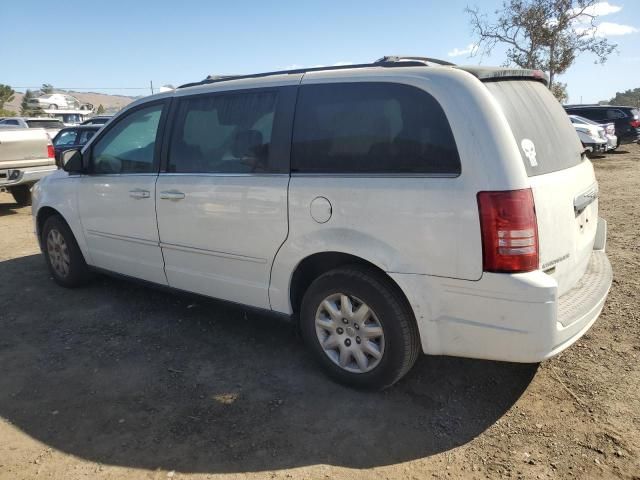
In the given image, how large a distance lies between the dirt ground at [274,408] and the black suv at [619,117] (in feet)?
61.5

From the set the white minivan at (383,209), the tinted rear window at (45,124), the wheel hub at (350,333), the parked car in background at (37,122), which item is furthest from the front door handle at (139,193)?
the tinted rear window at (45,124)

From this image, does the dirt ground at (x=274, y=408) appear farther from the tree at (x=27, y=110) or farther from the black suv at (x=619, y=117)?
the tree at (x=27, y=110)

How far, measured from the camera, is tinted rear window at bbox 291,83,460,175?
2752mm

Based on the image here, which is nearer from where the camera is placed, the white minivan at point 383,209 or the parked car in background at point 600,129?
the white minivan at point 383,209

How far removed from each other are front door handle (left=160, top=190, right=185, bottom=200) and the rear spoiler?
2122 mm

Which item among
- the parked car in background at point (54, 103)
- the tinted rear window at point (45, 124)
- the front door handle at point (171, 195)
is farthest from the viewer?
the parked car in background at point (54, 103)

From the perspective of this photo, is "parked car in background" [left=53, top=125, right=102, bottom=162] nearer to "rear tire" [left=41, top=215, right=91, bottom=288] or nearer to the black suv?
"rear tire" [left=41, top=215, right=91, bottom=288]

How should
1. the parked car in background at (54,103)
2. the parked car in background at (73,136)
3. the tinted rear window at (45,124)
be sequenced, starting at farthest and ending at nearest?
the parked car in background at (54,103)
the tinted rear window at (45,124)
the parked car in background at (73,136)

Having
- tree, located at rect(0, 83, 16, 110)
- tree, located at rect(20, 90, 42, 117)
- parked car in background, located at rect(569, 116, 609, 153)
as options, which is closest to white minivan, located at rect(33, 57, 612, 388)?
parked car in background, located at rect(569, 116, 609, 153)

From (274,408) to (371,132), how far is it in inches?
67.6

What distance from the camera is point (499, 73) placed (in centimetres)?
293

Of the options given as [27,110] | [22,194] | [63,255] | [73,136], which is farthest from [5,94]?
[63,255]

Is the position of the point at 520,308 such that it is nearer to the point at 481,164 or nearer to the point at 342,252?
the point at 481,164

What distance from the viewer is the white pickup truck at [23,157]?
9.09m
